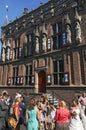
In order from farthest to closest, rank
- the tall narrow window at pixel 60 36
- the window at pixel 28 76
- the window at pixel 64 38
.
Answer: the window at pixel 28 76 → the tall narrow window at pixel 60 36 → the window at pixel 64 38

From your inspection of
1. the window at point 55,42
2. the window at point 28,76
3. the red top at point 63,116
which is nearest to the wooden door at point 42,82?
the window at point 28,76

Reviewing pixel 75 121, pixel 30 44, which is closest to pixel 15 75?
pixel 30 44

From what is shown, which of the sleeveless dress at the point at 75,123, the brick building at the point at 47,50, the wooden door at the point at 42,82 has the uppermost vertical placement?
the brick building at the point at 47,50

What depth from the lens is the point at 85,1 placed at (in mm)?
17625

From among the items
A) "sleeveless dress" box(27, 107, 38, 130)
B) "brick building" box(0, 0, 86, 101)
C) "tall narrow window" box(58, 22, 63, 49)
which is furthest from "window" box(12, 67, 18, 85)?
"sleeveless dress" box(27, 107, 38, 130)

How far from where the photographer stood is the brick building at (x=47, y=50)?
17.4 meters

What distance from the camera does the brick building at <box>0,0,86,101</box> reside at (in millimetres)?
17406

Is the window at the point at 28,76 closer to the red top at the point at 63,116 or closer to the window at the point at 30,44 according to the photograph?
the window at the point at 30,44

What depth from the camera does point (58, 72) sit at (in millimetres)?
18812

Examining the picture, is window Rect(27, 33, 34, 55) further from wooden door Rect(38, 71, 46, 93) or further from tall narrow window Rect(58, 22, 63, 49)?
tall narrow window Rect(58, 22, 63, 49)

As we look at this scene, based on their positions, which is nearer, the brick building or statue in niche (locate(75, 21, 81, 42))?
statue in niche (locate(75, 21, 81, 42))

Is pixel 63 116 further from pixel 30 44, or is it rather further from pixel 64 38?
pixel 30 44

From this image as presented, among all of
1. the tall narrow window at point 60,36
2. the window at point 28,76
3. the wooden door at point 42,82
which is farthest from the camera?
the window at point 28,76

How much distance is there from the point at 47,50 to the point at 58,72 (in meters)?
2.84
